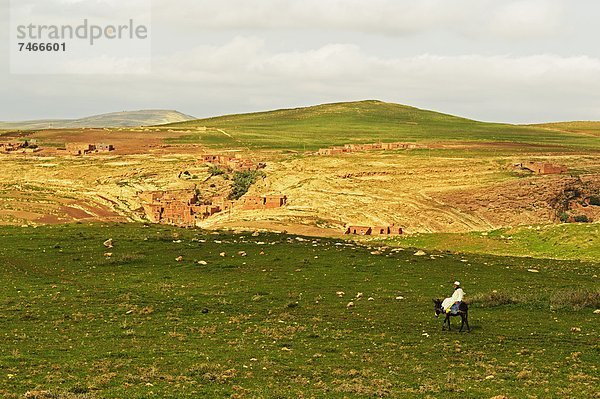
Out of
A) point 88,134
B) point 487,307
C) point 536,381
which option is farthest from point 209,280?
point 88,134

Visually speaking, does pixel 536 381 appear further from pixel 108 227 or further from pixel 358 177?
pixel 358 177

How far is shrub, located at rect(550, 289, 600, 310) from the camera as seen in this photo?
26.5m

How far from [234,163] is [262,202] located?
24129 millimetres

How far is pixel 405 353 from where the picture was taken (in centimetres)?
2025

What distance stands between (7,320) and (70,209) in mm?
53636

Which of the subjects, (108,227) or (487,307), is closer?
(487,307)

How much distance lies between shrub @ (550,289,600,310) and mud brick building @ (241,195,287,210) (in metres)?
51.6

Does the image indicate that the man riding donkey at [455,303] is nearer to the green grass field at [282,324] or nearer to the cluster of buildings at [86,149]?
the green grass field at [282,324]

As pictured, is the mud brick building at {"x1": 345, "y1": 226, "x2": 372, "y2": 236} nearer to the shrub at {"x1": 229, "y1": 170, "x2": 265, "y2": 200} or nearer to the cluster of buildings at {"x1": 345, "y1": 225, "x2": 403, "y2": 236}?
the cluster of buildings at {"x1": 345, "y1": 225, "x2": 403, "y2": 236}

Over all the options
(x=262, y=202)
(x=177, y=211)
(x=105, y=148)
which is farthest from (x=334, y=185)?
(x=105, y=148)

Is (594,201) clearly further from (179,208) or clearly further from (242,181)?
(179,208)

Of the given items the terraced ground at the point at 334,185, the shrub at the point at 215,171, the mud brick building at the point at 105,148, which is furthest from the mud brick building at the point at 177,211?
the mud brick building at the point at 105,148

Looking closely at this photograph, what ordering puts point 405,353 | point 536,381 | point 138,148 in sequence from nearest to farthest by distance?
1. point 536,381
2. point 405,353
3. point 138,148

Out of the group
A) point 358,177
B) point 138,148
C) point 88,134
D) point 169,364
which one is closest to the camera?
point 169,364
